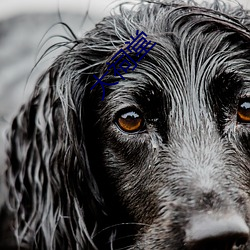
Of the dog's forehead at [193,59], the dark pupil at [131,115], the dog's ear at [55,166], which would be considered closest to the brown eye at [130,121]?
the dark pupil at [131,115]

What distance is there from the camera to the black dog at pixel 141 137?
286cm

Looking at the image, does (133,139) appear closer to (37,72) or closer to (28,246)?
(28,246)

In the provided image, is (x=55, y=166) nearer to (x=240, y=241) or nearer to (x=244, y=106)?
(x=244, y=106)

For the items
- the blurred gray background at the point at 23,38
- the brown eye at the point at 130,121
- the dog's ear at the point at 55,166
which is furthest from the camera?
the blurred gray background at the point at 23,38

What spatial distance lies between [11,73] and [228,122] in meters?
1.62

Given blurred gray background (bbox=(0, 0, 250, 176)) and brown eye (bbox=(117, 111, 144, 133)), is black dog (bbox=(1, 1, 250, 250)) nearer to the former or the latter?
brown eye (bbox=(117, 111, 144, 133))

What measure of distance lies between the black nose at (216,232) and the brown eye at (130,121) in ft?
1.63

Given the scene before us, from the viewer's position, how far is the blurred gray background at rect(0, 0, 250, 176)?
3902 millimetres

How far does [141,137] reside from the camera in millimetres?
2980

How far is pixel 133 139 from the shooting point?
2.99 metres

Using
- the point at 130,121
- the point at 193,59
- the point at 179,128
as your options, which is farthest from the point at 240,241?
the point at 193,59

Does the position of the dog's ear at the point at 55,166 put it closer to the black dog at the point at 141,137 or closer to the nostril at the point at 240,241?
the black dog at the point at 141,137

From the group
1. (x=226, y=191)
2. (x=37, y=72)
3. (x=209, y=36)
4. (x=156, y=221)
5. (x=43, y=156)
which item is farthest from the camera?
(x=37, y=72)

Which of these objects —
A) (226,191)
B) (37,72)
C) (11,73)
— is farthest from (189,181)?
(11,73)
